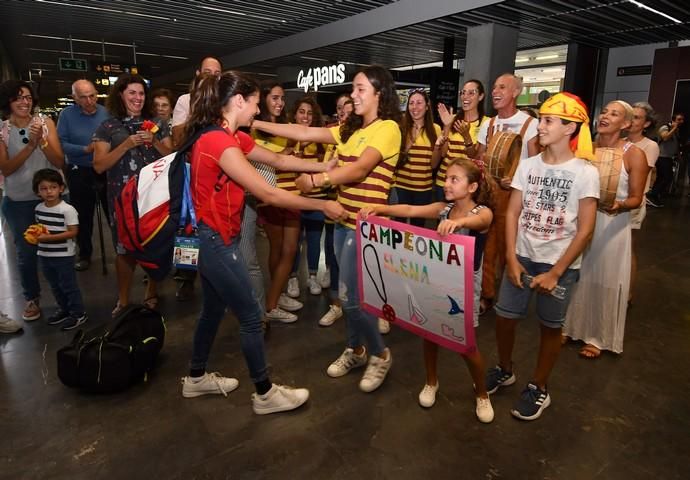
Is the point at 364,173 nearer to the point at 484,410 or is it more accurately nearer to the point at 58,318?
the point at 484,410

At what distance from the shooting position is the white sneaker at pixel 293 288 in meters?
3.94

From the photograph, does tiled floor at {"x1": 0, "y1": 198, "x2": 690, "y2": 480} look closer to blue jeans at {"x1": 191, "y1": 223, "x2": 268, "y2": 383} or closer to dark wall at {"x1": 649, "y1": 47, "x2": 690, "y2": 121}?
blue jeans at {"x1": 191, "y1": 223, "x2": 268, "y2": 383}

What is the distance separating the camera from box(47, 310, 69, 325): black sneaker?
336cm

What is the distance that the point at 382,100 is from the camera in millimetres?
2305

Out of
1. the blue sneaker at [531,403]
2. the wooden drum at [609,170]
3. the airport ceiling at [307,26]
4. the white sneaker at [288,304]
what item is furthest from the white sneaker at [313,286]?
the airport ceiling at [307,26]

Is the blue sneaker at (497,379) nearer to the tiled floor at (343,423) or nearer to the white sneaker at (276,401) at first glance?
the tiled floor at (343,423)

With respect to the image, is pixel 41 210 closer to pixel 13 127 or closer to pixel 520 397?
pixel 13 127

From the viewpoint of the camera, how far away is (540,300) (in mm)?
2279

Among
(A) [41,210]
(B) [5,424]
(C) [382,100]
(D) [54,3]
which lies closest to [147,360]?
(B) [5,424]

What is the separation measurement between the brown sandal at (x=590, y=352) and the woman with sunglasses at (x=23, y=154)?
12.6 ft

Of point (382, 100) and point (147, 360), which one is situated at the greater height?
point (382, 100)

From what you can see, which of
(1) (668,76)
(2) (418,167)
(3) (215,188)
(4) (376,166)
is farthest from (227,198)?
(1) (668,76)

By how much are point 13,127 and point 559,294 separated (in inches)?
143

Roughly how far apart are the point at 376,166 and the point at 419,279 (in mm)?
592
